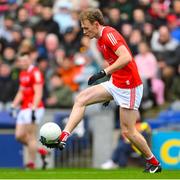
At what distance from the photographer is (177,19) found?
21.4 metres

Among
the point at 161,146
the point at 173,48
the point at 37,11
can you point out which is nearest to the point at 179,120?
the point at 161,146

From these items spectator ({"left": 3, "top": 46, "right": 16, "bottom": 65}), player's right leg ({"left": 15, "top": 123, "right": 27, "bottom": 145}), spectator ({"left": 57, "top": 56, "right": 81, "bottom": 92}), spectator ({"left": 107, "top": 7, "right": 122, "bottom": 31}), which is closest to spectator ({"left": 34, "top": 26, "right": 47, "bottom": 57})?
spectator ({"left": 3, "top": 46, "right": 16, "bottom": 65})

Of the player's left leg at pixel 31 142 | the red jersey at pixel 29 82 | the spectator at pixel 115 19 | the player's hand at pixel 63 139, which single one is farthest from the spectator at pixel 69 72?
the player's hand at pixel 63 139

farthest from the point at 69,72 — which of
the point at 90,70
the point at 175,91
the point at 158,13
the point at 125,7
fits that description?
the point at 158,13

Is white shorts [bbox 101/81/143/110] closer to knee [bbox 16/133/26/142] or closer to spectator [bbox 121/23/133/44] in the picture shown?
knee [bbox 16/133/26/142]

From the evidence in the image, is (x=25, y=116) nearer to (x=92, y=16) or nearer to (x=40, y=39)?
(x=92, y=16)

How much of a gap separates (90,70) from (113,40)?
720 centimetres

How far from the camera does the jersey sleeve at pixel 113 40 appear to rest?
504 inches

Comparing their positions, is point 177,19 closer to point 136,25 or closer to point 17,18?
point 136,25

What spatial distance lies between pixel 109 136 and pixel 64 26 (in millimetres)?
4265

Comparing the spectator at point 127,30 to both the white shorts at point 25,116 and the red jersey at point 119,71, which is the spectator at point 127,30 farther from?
the red jersey at point 119,71

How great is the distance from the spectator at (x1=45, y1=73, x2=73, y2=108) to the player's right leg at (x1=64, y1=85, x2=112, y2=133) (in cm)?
677

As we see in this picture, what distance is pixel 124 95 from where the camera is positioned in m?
13.1

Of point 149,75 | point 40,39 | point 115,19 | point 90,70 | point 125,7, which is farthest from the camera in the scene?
point 125,7
